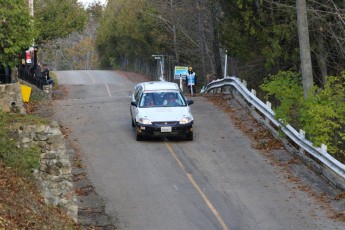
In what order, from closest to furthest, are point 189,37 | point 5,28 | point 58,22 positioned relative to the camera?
point 5,28 → point 58,22 → point 189,37

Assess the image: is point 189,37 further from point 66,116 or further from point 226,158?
point 226,158

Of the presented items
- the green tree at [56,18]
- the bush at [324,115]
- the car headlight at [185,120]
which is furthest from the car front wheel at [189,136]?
the green tree at [56,18]

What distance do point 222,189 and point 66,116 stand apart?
394 inches

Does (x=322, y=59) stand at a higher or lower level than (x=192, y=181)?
higher

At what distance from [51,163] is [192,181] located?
494 cm

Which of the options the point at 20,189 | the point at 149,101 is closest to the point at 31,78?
the point at 149,101

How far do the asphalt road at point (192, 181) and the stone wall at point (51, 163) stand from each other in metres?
1.56

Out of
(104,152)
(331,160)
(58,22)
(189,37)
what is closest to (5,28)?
(104,152)

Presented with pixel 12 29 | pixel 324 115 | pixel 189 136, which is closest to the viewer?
pixel 324 115

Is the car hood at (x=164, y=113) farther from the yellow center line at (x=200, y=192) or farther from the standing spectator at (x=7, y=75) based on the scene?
the standing spectator at (x=7, y=75)

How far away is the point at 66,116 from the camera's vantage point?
24750mm

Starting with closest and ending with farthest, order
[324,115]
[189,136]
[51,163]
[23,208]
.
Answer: [23,208] < [51,163] < [324,115] < [189,136]

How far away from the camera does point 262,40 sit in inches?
1020

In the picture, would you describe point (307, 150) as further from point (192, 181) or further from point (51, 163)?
point (51, 163)
